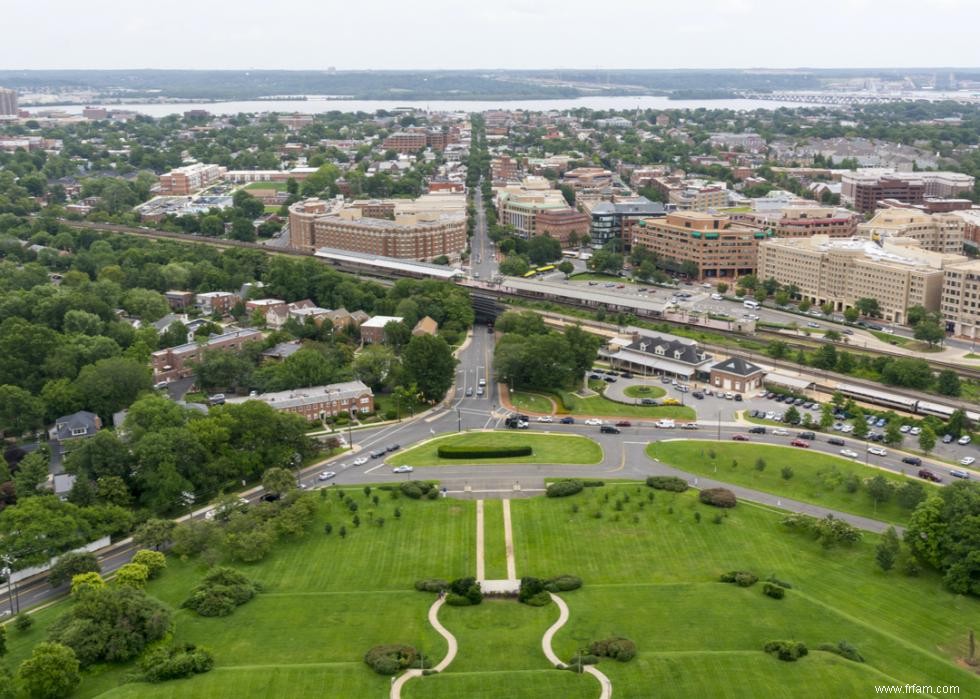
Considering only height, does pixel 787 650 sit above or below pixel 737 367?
below

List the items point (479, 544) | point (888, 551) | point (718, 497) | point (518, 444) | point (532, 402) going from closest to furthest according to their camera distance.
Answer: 1. point (888, 551)
2. point (479, 544)
3. point (718, 497)
4. point (518, 444)
5. point (532, 402)

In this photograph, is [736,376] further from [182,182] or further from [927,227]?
[182,182]

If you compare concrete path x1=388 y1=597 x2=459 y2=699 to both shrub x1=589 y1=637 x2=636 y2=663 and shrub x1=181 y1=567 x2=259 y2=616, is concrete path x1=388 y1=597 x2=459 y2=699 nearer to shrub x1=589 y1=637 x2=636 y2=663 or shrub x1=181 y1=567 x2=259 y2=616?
shrub x1=589 y1=637 x2=636 y2=663

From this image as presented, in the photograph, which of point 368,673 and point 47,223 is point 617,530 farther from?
A: point 47,223

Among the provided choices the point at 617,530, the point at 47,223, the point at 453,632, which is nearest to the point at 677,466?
the point at 617,530

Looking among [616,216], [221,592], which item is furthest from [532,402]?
[616,216]

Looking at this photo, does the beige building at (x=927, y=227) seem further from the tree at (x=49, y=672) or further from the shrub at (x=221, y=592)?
the tree at (x=49, y=672)

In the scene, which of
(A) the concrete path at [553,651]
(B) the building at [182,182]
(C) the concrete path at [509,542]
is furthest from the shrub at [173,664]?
(B) the building at [182,182]
